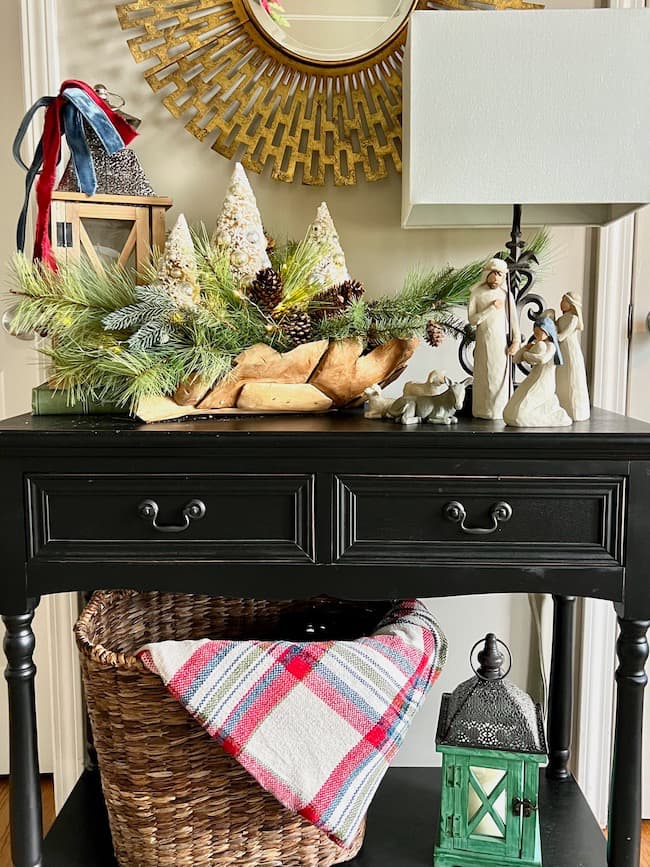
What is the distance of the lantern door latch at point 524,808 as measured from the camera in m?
1.15

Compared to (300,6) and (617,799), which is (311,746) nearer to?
(617,799)

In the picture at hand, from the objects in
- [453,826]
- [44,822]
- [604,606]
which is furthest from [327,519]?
[44,822]

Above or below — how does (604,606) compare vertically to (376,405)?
below

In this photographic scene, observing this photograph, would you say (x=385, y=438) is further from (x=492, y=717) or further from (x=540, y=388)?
(x=492, y=717)

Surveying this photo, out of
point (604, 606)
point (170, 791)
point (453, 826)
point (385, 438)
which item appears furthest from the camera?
point (604, 606)

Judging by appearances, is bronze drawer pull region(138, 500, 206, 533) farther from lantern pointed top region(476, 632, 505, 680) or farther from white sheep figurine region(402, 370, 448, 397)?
lantern pointed top region(476, 632, 505, 680)

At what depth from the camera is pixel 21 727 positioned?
1.03 metres

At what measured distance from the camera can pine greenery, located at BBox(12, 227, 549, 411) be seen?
1.06m

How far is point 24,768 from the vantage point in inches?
40.5

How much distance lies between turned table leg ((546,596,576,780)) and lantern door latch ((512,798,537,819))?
0.94 ft

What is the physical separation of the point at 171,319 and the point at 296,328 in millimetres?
182

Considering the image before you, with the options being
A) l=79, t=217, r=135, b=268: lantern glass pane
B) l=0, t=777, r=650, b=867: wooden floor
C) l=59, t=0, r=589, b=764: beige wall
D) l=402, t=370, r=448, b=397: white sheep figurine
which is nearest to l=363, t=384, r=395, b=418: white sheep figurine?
l=402, t=370, r=448, b=397: white sheep figurine

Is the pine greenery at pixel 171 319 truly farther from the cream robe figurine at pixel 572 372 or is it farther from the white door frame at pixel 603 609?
the white door frame at pixel 603 609

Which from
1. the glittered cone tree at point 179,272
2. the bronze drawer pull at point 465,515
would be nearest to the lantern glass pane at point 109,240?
the glittered cone tree at point 179,272
